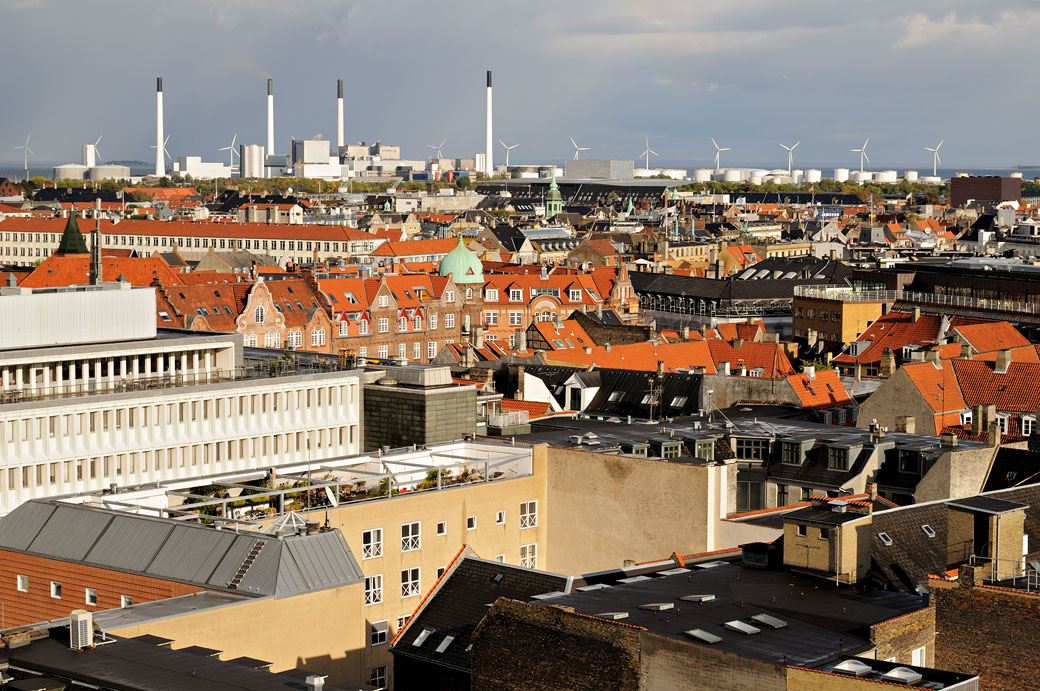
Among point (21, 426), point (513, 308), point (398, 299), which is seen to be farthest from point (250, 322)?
point (21, 426)

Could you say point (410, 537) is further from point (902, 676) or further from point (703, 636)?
point (902, 676)

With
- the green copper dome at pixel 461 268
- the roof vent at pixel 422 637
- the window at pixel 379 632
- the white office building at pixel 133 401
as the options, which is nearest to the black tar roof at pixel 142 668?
the roof vent at pixel 422 637

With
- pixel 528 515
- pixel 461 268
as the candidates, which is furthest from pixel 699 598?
pixel 461 268

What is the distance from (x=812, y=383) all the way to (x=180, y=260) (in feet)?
355

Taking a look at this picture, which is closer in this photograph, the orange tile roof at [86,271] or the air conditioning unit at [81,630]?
the air conditioning unit at [81,630]

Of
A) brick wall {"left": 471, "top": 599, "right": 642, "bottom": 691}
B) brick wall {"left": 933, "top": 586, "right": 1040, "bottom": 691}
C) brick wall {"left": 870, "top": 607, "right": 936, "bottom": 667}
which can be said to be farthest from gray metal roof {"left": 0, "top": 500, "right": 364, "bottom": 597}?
brick wall {"left": 933, "top": 586, "right": 1040, "bottom": 691}

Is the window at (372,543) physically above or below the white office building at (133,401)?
below

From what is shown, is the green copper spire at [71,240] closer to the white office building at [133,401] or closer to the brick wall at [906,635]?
the white office building at [133,401]

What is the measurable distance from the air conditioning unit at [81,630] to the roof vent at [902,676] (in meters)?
16.4

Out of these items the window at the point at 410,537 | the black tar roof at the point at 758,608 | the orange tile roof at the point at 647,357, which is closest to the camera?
the black tar roof at the point at 758,608

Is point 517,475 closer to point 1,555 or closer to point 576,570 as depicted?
point 576,570

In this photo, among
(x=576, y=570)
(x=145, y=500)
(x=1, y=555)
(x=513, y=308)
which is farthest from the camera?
(x=513, y=308)

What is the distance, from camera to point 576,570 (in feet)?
197

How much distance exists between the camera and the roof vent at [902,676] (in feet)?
109
